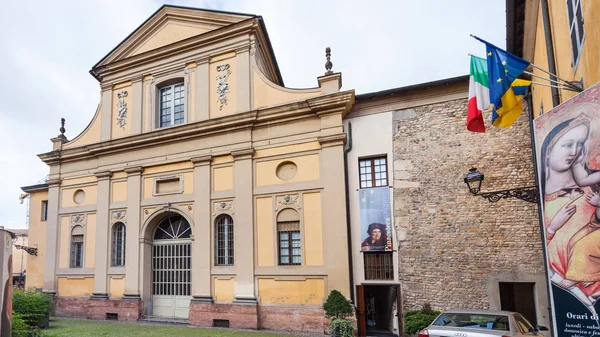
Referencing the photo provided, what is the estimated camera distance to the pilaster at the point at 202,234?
15312mm

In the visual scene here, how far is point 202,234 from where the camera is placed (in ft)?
51.7

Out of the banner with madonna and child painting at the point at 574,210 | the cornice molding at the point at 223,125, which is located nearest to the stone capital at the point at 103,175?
the cornice molding at the point at 223,125

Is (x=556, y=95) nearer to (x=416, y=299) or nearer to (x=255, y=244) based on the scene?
(x=416, y=299)

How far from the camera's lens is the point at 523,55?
481 inches

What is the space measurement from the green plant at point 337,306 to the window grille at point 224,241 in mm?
4425

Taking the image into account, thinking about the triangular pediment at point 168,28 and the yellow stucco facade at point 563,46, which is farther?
the triangular pediment at point 168,28

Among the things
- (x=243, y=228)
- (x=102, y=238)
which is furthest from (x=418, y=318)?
(x=102, y=238)

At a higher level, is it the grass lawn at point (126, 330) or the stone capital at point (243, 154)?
the stone capital at point (243, 154)

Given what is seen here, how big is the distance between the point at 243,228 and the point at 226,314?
2.96m

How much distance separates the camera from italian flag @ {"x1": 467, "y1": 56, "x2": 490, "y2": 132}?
7.38m

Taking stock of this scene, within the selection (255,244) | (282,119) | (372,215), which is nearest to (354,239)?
(372,215)

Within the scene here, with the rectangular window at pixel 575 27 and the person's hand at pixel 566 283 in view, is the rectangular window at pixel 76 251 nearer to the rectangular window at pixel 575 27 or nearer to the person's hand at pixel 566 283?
the person's hand at pixel 566 283

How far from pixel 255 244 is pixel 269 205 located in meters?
1.43

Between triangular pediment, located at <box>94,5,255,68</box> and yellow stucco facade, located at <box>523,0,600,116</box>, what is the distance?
34.4 feet
